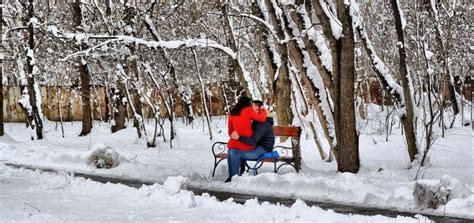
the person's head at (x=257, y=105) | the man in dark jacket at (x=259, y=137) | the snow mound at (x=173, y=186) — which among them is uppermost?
the person's head at (x=257, y=105)

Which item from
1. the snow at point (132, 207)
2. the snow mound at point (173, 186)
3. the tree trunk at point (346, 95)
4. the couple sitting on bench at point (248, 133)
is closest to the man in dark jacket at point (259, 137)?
the couple sitting on bench at point (248, 133)

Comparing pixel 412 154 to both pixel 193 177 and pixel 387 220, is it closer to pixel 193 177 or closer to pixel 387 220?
pixel 193 177

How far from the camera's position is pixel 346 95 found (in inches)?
401

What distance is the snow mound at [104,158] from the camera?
1299 centimetres

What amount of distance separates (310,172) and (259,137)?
129 cm

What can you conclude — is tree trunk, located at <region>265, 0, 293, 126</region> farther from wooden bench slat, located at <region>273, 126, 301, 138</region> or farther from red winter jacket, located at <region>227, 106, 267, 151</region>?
red winter jacket, located at <region>227, 106, 267, 151</region>

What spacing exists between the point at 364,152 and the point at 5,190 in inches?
355

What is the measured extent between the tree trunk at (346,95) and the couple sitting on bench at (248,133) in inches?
50.1

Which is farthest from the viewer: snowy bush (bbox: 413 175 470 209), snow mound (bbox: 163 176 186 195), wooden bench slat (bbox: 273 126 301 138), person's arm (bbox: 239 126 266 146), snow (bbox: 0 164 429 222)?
wooden bench slat (bbox: 273 126 301 138)

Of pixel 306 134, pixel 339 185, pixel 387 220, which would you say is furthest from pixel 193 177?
pixel 306 134

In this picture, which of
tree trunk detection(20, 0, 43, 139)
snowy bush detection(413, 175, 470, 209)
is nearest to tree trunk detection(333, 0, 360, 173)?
snowy bush detection(413, 175, 470, 209)

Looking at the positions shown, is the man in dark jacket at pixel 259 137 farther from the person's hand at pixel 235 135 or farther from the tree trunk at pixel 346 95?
the tree trunk at pixel 346 95

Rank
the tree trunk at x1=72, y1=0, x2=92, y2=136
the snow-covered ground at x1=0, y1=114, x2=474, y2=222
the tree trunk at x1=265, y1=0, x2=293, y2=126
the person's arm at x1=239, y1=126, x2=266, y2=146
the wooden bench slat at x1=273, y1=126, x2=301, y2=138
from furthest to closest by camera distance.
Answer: the tree trunk at x1=72, y1=0, x2=92, y2=136, the tree trunk at x1=265, y1=0, x2=293, y2=126, the wooden bench slat at x1=273, y1=126, x2=301, y2=138, the person's arm at x1=239, y1=126, x2=266, y2=146, the snow-covered ground at x1=0, y1=114, x2=474, y2=222

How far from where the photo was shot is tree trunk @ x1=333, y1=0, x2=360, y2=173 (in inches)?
400
